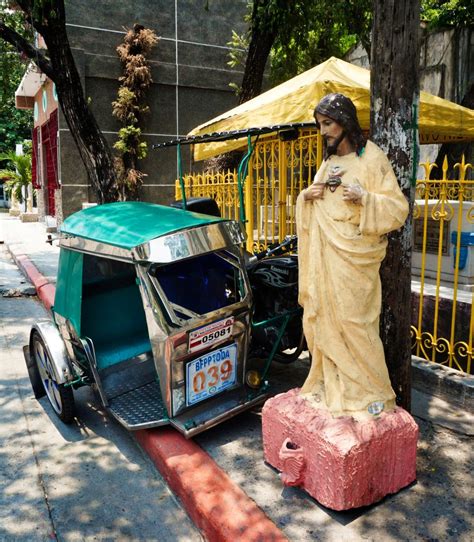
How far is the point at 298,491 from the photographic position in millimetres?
3033

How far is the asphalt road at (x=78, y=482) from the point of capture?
2947 millimetres

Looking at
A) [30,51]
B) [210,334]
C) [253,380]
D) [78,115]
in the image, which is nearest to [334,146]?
[210,334]

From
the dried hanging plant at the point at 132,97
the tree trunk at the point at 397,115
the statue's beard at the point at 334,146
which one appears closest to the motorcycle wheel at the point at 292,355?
the tree trunk at the point at 397,115

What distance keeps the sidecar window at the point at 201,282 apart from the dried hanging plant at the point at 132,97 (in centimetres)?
906

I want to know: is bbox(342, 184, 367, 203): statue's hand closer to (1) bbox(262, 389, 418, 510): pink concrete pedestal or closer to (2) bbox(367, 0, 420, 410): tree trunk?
(2) bbox(367, 0, 420, 410): tree trunk

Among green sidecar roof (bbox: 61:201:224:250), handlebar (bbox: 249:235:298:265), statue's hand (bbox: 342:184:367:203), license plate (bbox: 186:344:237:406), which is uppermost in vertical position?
statue's hand (bbox: 342:184:367:203)

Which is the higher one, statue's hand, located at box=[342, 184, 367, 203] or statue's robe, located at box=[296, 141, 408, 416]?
statue's hand, located at box=[342, 184, 367, 203]

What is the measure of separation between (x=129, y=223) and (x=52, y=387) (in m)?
1.62

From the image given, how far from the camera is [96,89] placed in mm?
13141

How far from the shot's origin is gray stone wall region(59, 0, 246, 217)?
13008mm

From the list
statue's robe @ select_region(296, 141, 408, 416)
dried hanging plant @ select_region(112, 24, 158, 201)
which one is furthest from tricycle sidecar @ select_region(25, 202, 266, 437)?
dried hanging plant @ select_region(112, 24, 158, 201)

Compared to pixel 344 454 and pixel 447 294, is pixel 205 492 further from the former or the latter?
pixel 447 294

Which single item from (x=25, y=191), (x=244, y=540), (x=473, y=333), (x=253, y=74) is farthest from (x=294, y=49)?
(x=25, y=191)

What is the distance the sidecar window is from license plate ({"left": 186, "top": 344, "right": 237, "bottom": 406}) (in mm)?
647
